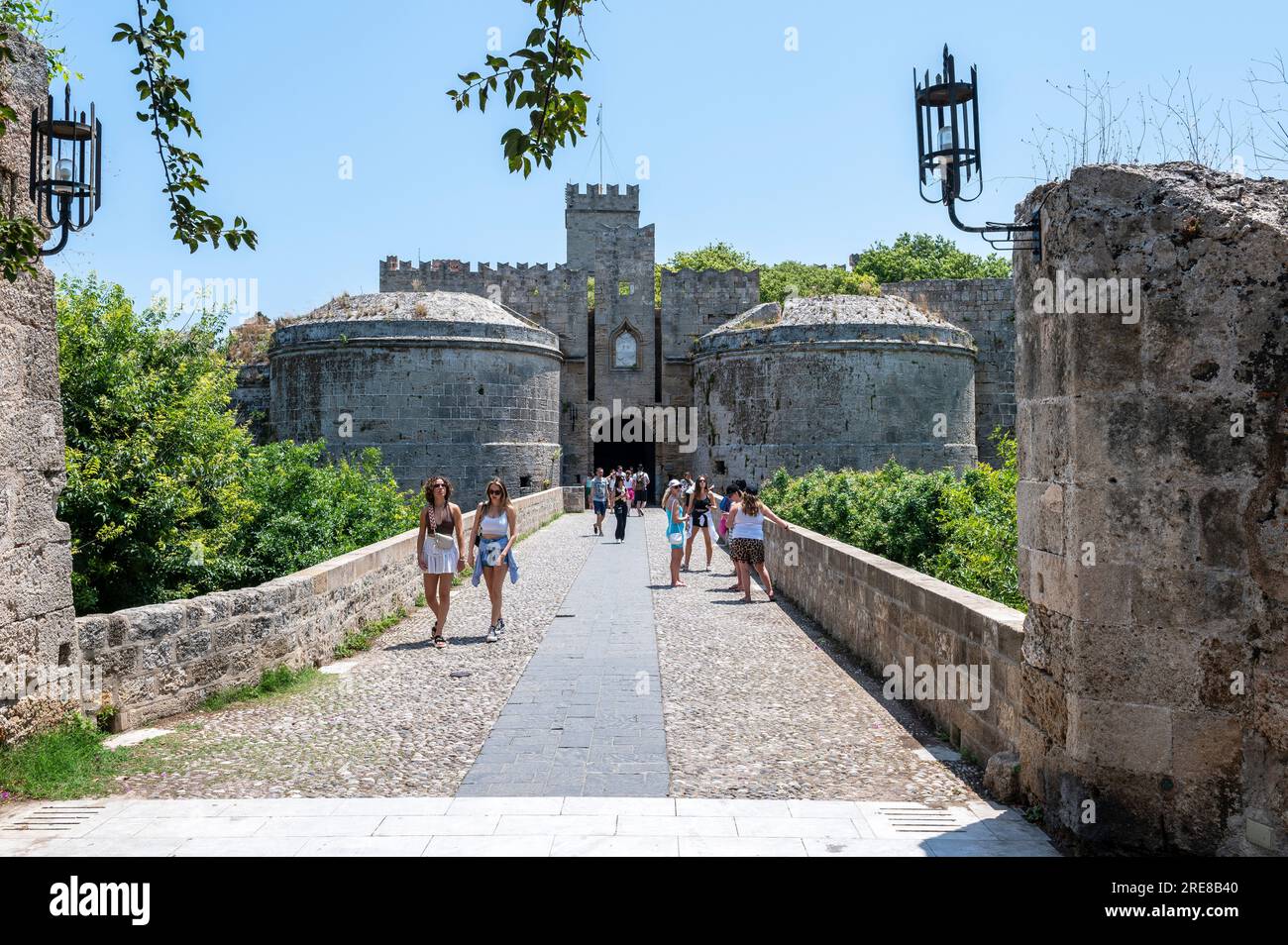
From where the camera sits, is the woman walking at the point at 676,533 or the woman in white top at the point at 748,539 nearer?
the woman in white top at the point at 748,539

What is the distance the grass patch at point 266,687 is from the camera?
601 centimetres

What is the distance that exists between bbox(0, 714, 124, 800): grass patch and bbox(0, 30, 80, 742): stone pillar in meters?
0.11

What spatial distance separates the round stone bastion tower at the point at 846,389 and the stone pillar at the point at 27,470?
21.7 metres

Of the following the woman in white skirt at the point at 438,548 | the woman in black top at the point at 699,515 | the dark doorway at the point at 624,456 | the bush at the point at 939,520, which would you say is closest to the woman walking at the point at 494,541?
the woman in white skirt at the point at 438,548

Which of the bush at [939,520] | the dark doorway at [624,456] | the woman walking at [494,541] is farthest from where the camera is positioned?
the dark doorway at [624,456]

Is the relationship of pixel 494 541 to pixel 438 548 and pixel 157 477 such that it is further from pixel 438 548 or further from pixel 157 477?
pixel 157 477

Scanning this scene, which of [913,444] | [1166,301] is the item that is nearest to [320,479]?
[1166,301]

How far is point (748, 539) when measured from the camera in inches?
436

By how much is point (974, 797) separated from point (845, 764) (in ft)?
2.50

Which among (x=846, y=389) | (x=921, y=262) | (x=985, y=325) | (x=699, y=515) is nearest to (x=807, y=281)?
(x=921, y=262)

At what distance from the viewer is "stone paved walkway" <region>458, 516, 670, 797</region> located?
473 centimetres

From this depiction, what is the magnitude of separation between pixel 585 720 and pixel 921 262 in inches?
2216

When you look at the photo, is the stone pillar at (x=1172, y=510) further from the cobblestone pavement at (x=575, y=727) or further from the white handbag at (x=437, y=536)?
the white handbag at (x=437, y=536)

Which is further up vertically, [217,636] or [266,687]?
[217,636]
